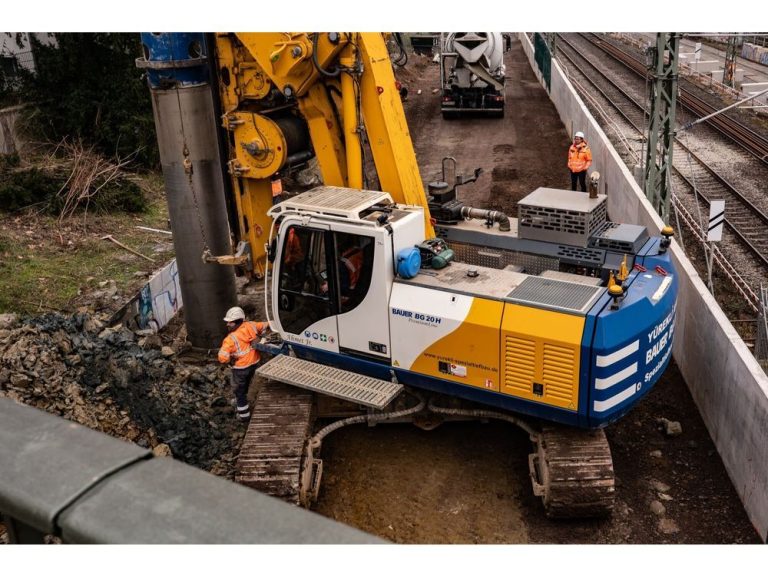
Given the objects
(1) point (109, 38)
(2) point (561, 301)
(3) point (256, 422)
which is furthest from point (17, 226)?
(2) point (561, 301)

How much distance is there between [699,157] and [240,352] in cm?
2003

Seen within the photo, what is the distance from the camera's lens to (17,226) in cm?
1645

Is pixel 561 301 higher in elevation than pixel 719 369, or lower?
higher

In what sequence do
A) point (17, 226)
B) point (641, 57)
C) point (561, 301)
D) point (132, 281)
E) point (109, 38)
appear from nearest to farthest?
point (561, 301), point (132, 281), point (17, 226), point (109, 38), point (641, 57)

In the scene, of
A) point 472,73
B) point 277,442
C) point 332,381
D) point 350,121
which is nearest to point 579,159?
point 350,121

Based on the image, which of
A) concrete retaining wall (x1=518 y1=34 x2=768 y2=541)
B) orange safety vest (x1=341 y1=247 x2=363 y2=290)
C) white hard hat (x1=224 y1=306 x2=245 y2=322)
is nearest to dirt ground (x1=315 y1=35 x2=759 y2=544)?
concrete retaining wall (x1=518 y1=34 x2=768 y2=541)

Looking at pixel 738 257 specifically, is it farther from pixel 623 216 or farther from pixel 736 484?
pixel 736 484

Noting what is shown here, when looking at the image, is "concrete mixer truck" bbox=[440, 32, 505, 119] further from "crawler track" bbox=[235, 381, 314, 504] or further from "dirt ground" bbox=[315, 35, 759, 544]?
"crawler track" bbox=[235, 381, 314, 504]

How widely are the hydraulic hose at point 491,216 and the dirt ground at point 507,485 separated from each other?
2566 millimetres

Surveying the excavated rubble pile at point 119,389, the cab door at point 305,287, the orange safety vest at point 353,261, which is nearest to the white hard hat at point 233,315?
the cab door at point 305,287

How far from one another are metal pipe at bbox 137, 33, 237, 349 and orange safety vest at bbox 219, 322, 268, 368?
8.70 feet

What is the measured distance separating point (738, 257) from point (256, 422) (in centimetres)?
1216

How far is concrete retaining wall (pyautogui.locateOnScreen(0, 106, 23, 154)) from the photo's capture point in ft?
65.8

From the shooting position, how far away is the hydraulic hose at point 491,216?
33.6 ft
